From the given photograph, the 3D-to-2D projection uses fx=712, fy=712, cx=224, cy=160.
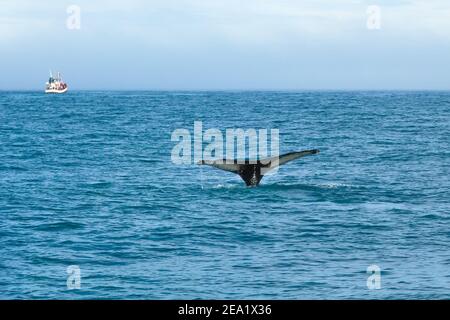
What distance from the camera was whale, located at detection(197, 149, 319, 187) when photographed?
29672 millimetres

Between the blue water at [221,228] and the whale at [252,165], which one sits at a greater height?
the whale at [252,165]

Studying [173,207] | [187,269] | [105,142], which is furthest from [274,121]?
[187,269]

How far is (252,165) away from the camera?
3228 centimetres

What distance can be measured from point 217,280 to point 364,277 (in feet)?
12.2

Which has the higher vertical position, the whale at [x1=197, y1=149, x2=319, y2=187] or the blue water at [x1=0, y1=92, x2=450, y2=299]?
the whale at [x1=197, y1=149, x2=319, y2=187]

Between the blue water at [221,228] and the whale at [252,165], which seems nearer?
the blue water at [221,228]

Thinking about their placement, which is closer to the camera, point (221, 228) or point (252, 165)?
point (221, 228)

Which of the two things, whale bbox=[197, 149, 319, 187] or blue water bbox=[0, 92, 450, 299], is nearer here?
blue water bbox=[0, 92, 450, 299]

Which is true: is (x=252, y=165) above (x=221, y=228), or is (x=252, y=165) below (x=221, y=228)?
above

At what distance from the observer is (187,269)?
19.3m

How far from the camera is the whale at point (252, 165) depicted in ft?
97.3
